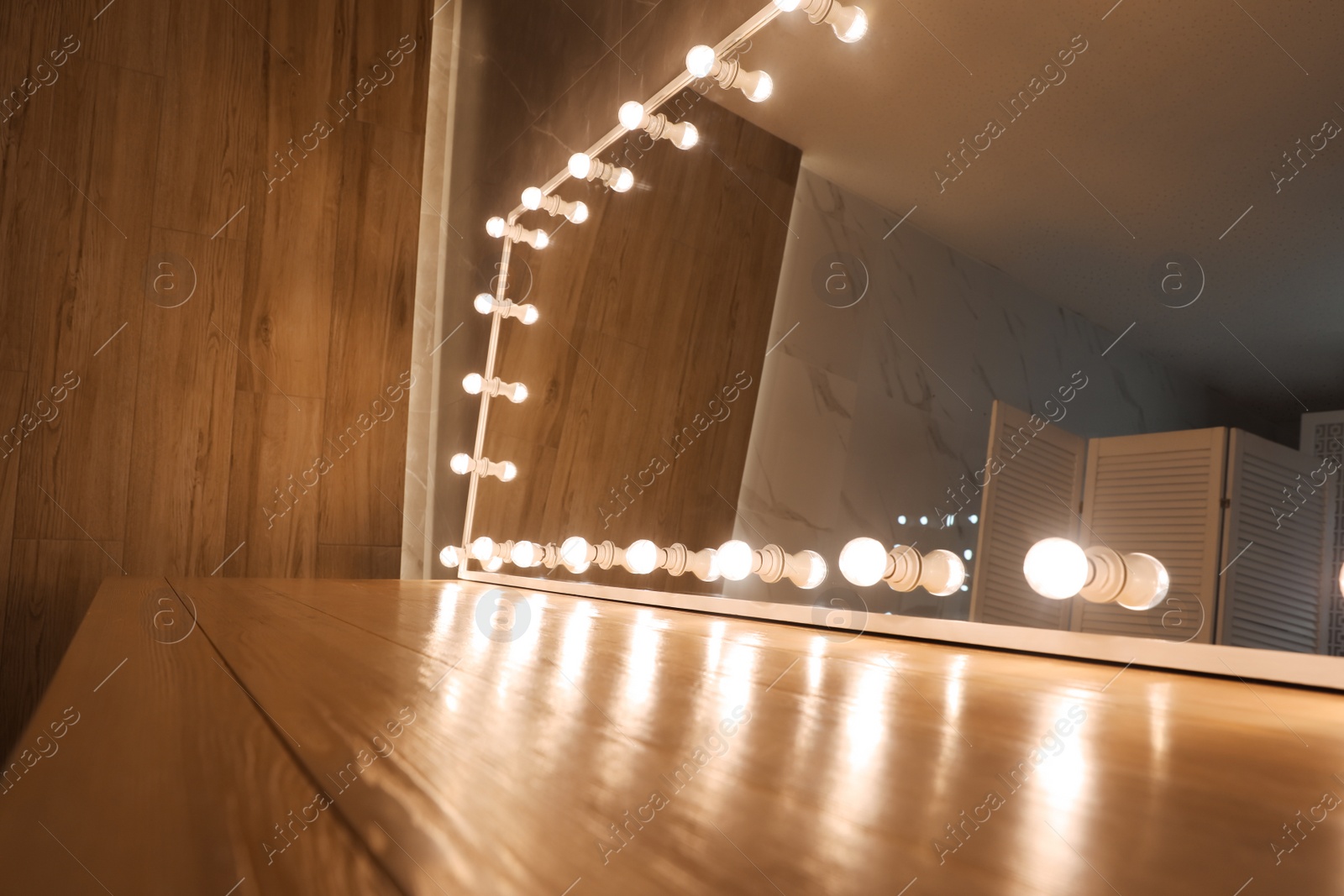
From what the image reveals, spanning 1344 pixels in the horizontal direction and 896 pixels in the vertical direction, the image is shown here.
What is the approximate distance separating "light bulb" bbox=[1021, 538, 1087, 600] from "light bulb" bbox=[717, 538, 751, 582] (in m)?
0.50

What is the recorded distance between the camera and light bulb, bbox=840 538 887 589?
34.5 inches

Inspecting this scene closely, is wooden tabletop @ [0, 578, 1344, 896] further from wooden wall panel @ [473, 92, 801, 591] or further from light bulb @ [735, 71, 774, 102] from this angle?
light bulb @ [735, 71, 774, 102]

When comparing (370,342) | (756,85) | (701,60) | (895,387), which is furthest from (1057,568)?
(370,342)

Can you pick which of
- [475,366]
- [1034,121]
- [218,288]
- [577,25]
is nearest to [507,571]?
A: [475,366]

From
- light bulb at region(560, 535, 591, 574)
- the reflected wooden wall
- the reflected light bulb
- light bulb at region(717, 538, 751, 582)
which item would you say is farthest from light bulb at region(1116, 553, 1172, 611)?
the reflected wooden wall

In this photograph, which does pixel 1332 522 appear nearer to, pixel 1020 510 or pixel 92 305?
pixel 1020 510

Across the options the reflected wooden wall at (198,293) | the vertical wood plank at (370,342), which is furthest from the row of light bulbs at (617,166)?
the reflected wooden wall at (198,293)

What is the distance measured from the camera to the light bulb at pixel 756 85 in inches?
49.1

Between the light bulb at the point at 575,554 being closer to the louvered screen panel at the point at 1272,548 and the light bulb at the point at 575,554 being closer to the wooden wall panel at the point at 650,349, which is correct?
the wooden wall panel at the point at 650,349

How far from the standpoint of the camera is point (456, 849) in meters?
0.18

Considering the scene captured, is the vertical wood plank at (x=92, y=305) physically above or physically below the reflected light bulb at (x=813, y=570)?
above

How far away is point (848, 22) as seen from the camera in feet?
3.56

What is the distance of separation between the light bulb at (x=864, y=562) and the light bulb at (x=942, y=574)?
0.05 meters

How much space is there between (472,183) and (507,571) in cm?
113
